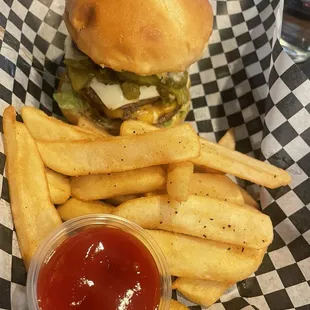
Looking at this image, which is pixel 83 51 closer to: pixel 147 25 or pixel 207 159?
pixel 147 25

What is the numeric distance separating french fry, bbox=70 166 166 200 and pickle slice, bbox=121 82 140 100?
19.1 inches

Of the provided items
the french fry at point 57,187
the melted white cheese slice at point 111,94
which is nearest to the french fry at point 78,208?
the french fry at point 57,187

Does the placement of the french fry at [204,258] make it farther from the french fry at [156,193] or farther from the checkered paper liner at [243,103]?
the checkered paper liner at [243,103]

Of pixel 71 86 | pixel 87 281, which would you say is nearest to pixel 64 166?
pixel 87 281

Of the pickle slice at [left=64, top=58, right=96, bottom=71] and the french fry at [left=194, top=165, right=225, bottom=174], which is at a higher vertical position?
the pickle slice at [left=64, top=58, right=96, bottom=71]

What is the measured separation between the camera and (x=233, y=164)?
1951 mm

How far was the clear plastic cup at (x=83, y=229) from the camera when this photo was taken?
1657 millimetres

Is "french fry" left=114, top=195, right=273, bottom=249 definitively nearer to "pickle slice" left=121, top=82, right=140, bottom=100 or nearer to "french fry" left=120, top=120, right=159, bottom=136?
"french fry" left=120, top=120, right=159, bottom=136

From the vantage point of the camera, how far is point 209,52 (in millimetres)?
2951

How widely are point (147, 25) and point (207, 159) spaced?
2.26 ft

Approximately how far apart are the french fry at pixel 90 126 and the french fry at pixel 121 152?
1.13 feet

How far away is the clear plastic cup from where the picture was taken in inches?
Result: 65.2

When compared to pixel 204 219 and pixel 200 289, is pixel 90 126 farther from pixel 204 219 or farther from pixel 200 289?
pixel 200 289

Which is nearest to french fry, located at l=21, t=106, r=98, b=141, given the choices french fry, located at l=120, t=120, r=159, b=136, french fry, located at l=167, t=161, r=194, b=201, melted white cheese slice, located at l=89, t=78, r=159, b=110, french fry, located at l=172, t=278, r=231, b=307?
french fry, located at l=120, t=120, r=159, b=136
